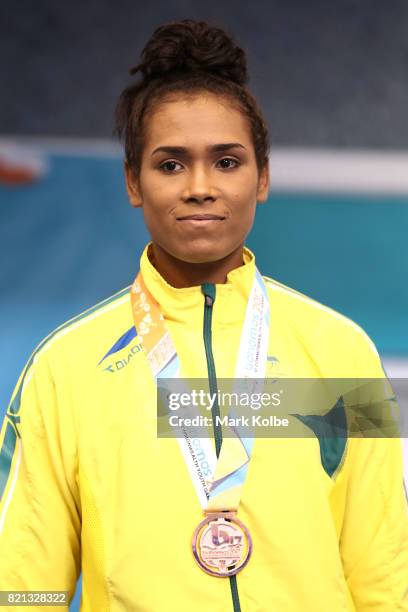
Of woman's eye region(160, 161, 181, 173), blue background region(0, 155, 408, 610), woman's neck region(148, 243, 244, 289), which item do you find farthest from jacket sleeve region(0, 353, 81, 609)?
blue background region(0, 155, 408, 610)

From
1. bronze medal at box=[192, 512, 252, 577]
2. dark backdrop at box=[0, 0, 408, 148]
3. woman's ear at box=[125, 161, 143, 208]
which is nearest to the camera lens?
bronze medal at box=[192, 512, 252, 577]

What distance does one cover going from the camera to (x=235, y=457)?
→ 5.06ft

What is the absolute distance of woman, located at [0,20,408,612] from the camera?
1.52 metres

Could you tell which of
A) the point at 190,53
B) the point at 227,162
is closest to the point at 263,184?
the point at 227,162

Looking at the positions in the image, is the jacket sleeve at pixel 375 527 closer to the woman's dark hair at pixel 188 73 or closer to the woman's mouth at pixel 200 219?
the woman's mouth at pixel 200 219

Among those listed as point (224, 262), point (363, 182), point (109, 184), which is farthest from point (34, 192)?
point (224, 262)

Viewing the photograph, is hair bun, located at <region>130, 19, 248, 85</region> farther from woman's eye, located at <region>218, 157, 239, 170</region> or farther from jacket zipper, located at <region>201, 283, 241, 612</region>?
jacket zipper, located at <region>201, 283, 241, 612</region>

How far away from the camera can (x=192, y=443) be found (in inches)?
61.6

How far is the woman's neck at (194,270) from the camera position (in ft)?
5.45

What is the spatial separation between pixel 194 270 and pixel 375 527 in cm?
52

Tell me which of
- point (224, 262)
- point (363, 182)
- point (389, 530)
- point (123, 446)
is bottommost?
point (389, 530)

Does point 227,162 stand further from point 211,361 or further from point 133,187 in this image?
point 211,361

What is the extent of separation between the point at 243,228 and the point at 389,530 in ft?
1.82

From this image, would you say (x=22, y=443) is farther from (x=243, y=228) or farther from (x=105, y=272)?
(x=105, y=272)
